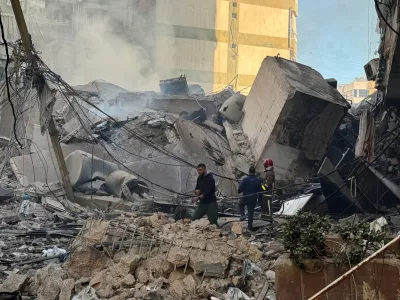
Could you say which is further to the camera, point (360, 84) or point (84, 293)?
point (360, 84)

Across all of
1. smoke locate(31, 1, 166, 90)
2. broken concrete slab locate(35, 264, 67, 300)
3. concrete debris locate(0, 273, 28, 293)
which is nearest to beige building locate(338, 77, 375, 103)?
smoke locate(31, 1, 166, 90)

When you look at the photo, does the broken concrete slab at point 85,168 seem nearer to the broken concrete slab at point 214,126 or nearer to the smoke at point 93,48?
the broken concrete slab at point 214,126

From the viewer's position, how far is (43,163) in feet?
43.6

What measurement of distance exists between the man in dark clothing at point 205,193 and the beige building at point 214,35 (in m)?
32.9

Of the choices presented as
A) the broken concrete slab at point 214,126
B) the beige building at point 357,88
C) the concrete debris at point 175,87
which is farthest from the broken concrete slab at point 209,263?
the beige building at point 357,88

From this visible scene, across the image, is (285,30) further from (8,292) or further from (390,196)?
(8,292)

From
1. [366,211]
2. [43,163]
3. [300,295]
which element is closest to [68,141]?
[43,163]

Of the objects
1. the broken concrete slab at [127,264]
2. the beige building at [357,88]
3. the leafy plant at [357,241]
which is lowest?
the beige building at [357,88]

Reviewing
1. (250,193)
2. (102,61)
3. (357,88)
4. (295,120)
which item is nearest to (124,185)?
(250,193)

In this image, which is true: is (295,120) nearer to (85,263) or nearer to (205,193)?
(205,193)

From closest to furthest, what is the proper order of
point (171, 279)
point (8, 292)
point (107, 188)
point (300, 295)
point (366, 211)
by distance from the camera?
point (300, 295)
point (8, 292)
point (171, 279)
point (366, 211)
point (107, 188)

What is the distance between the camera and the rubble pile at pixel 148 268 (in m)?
5.66

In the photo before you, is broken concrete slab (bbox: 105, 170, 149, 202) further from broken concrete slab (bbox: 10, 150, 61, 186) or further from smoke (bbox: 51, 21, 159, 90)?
smoke (bbox: 51, 21, 159, 90)

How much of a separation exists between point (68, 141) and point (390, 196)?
9286 millimetres
